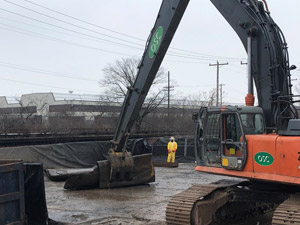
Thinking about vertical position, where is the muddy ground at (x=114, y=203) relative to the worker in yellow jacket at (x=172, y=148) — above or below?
below

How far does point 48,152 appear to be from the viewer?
58.7 ft

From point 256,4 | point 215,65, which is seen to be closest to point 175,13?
point 256,4

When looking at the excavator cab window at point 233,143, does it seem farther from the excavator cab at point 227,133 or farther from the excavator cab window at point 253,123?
the excavator cab window at point 253,123

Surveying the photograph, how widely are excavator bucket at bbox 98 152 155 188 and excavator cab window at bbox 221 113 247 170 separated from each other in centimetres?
622

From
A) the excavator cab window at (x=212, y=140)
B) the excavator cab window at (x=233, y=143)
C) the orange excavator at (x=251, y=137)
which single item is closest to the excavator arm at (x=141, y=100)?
the orange excavator at (x=251, y=137)

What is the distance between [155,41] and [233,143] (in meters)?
5.02

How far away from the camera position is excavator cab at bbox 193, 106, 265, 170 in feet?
22.5

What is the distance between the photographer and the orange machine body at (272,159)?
605 cm

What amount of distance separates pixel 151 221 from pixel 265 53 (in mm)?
4281

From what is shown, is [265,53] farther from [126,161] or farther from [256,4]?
[126,161]

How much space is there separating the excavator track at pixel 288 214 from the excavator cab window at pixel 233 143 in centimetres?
98

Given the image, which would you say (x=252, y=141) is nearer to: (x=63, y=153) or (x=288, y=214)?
(x=288, y=214)

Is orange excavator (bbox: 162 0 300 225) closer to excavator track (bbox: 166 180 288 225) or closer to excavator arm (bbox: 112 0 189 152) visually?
excavator track (bbox: 166 180 288 225)

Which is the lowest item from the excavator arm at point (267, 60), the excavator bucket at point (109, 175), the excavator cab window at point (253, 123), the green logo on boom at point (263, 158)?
the excavator bucket at point (109, 175)
